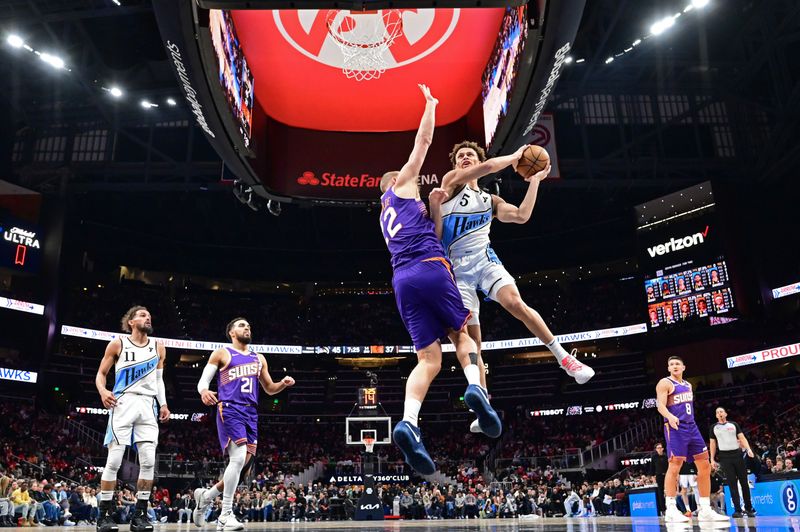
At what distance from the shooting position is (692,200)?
25.5 m

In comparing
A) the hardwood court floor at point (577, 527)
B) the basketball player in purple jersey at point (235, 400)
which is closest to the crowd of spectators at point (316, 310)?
the hardwood court floor at point (577, 527)

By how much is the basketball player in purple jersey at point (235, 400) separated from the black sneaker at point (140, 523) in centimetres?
132

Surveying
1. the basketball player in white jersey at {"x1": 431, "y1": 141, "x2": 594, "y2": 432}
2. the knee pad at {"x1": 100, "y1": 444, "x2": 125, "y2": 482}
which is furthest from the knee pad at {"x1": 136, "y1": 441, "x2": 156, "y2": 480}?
the basketball player in white jersey at {"x1": 431, "y1": 141, "x2": 594, "y2": 432}

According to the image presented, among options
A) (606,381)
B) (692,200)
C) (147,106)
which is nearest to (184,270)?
(147,106)

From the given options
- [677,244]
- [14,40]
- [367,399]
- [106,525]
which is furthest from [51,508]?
[677,244]

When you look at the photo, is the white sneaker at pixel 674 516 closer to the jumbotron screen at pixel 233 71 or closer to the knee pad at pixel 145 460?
the knee pad at pixel 145 460

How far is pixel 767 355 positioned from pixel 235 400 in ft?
78.7

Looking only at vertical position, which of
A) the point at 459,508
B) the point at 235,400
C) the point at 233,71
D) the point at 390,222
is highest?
the point at 233,71

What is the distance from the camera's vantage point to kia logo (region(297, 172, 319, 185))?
759 cm

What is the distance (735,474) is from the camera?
398 inches

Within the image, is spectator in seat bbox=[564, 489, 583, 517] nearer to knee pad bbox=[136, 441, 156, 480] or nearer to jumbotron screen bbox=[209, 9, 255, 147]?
knee pad bbox=[136, 441, 156, 480]

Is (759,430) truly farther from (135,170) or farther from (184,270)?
(184,270)

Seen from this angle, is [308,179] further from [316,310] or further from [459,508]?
[316,310]

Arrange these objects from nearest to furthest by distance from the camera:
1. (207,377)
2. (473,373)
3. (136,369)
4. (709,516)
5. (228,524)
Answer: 1. (473,373)
2. (136,369)
3. (228,524)
4. (207,377)
5. (709,516)
